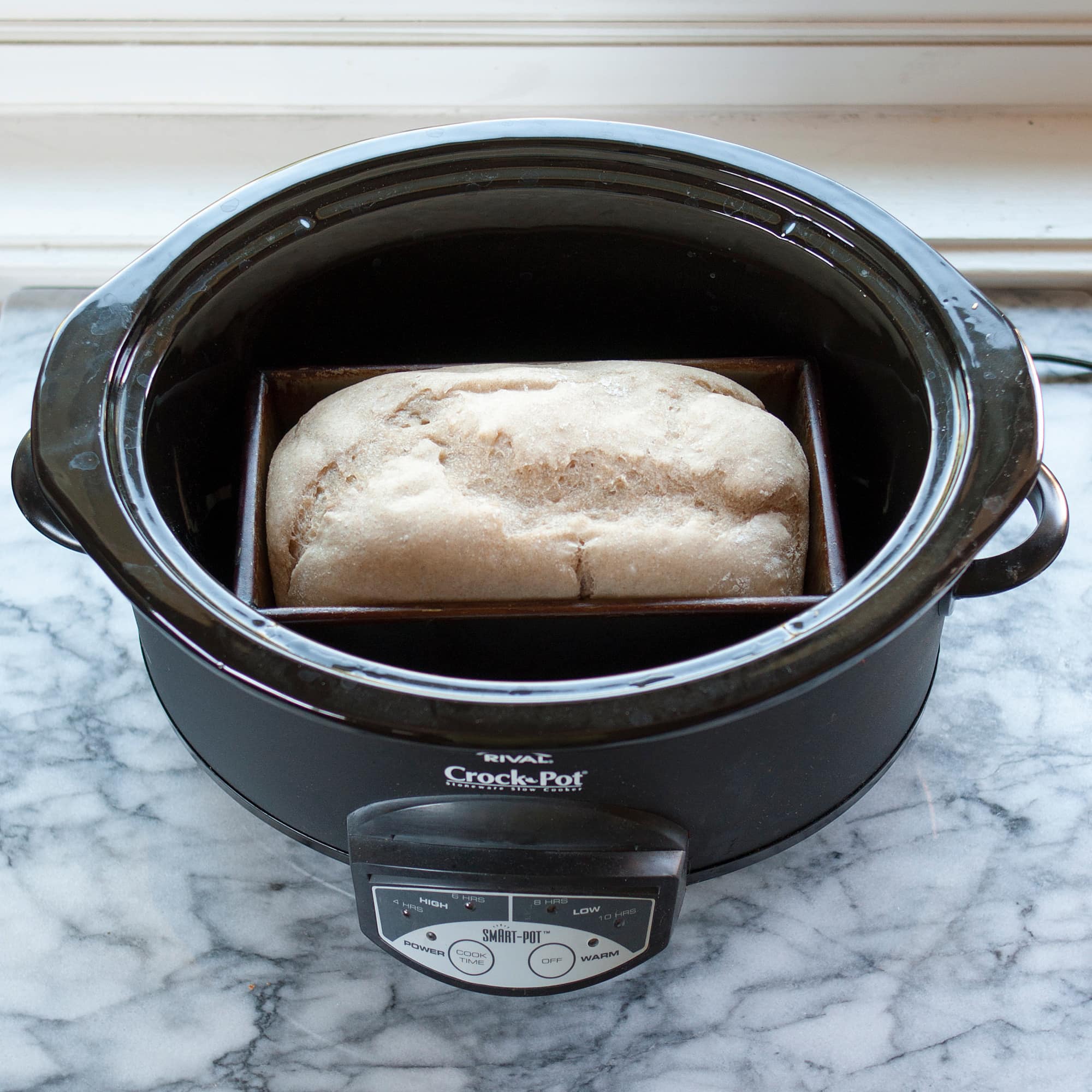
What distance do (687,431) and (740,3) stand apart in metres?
0.73

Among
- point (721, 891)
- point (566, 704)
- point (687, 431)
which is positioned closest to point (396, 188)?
point (687, 431)

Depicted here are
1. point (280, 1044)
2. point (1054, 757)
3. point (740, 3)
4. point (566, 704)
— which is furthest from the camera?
point (740, 3)

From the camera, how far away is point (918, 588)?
65 centimetres

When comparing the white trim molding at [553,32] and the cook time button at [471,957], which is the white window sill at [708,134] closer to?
the white trim molding at [553,32]

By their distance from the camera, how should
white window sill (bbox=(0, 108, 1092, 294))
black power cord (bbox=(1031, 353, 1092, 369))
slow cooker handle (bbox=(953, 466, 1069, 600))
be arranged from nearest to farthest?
1. slow cooker handle (bbox=(953, 466, 1069, 600))
2. black power cord (bbox=(1031, 353, 1092, 369))
3. white window sill (bbox=(0, 108, 1092, 294))

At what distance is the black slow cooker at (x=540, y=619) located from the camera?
2.10ft

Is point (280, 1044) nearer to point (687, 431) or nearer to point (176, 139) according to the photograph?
point (687, 431)

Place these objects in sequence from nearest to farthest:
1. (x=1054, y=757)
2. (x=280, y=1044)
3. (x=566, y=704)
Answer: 1. (x=566, y=704)
2. (x=280, y=1044)
3. (x=1054, y=757)

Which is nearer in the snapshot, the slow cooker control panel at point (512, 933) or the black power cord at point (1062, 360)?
the slow cooker control panel at point (512, 933)

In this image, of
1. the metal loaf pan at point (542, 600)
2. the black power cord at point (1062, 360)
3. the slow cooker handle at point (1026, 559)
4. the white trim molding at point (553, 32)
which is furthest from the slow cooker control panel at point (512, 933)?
the white trim molding at point (553, 32)

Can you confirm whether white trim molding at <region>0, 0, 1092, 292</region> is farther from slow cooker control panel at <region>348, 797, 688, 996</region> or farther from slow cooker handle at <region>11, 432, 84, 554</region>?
slow cooker control panel at <region>348, 797, 688, 996</region>

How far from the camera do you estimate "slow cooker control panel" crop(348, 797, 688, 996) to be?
0.69 meters

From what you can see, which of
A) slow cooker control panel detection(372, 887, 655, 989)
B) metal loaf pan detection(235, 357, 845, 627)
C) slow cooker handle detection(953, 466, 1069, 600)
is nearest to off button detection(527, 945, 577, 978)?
slow cooker control panel detection(372, 887, 655, 989)

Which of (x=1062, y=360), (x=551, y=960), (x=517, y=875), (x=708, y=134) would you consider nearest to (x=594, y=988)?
(x=551, y=960)
